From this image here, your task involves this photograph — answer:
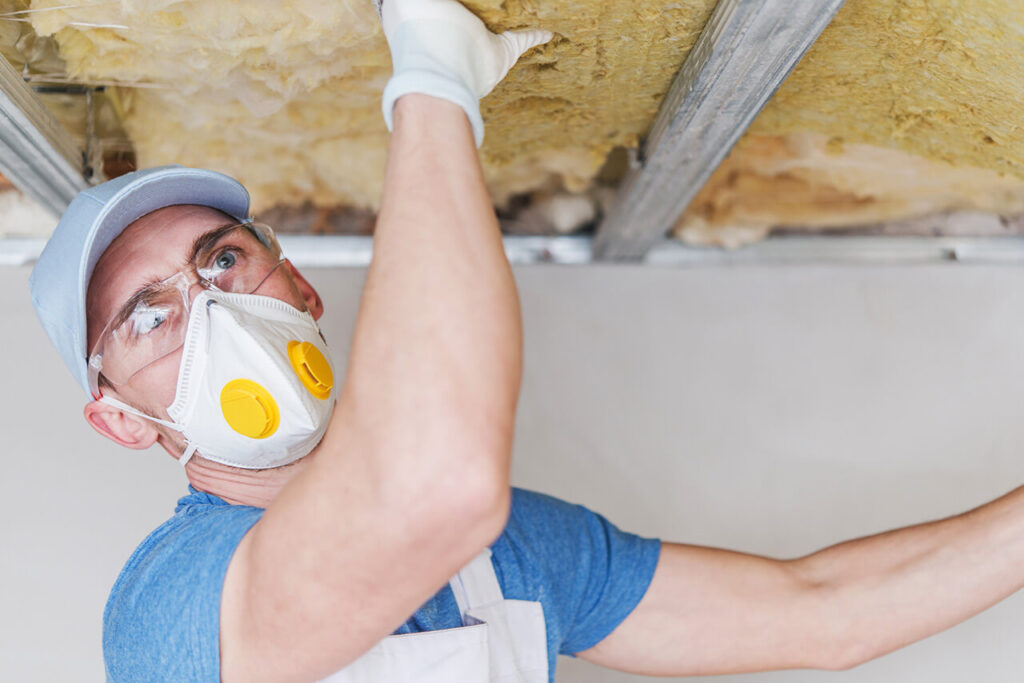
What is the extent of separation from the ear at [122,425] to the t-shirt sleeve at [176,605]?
0.58 feet

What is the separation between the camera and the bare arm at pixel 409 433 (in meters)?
0.73

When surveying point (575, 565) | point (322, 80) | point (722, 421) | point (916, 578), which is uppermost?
point (322, 80)

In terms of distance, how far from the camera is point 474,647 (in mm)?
1149

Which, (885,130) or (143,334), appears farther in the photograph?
(885,130)

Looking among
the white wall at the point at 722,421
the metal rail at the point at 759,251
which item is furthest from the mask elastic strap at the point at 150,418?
the metal rail at the point at 759,251

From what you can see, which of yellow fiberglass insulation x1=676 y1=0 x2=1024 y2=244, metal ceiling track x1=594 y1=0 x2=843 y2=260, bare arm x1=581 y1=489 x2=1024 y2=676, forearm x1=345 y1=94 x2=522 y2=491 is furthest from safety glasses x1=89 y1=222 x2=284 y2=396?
yellow fiberglass insulation x1=676 y1=0 x2=1024 y2=244

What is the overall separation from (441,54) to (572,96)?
1.77ft

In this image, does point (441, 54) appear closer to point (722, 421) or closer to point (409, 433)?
point (409, 433)

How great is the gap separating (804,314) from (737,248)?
0.23m

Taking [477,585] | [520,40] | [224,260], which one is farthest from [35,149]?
[477,585]

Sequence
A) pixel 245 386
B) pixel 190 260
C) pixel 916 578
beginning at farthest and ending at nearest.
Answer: pixel 916 578
pixel 190 260
pixel 245 386

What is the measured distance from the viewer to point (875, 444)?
2.07 metres

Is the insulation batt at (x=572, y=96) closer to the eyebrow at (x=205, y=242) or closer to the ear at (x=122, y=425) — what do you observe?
the eyebrow at (x=205, y=242)

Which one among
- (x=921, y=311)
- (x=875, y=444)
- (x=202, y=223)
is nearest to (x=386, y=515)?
(x=202, y=223)
